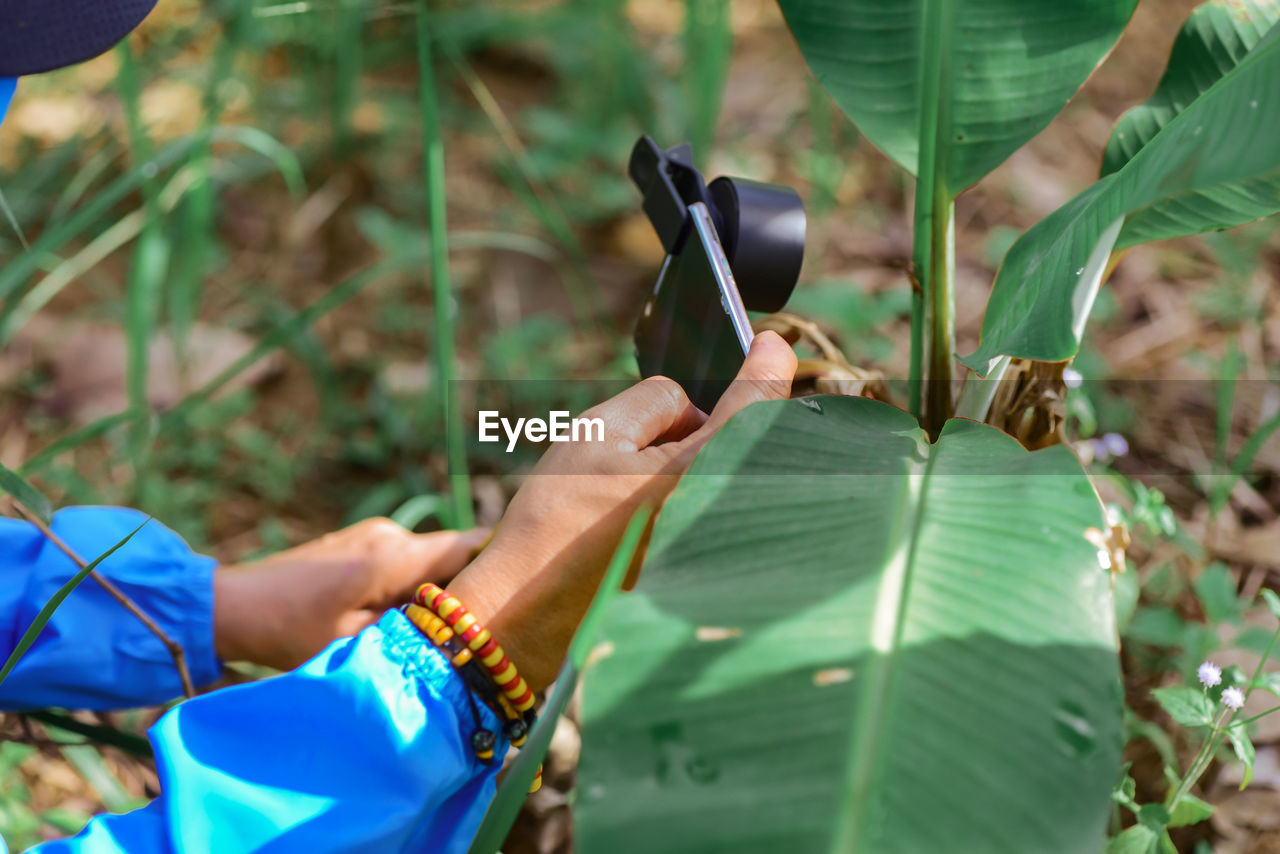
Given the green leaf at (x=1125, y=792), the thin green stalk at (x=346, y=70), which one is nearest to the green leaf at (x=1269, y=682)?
the green leaf at (x=1125, y=792)

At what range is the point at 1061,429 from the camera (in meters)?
0.79

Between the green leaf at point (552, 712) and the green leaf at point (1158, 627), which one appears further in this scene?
the green leaf at point (1158, 627)

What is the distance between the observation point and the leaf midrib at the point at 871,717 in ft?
1.37

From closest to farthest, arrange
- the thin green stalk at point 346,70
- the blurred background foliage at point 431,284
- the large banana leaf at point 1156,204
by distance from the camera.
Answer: the large banana leaf at point 1156,204 < the blurred background foliage at point 431,284 < the thin green stalk at point 346,70

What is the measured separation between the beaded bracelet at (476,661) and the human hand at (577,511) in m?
0.02

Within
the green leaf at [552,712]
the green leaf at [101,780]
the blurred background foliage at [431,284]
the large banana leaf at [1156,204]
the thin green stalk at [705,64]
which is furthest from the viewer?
the thin green stalk at [705,64]

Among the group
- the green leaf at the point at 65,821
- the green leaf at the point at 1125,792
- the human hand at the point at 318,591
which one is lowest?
the green leaf at the point at 65,821

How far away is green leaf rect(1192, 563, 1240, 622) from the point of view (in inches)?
36.9

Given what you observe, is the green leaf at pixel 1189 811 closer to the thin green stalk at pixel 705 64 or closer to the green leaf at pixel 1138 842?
the green leaf at pixel 1138 842

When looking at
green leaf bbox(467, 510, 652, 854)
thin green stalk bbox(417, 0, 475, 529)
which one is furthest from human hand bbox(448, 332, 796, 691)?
thin green stalk bbox(417, 0, 475, 529)

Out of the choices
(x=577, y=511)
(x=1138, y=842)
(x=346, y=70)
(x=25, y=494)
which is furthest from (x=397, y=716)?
(x=346, y=70)

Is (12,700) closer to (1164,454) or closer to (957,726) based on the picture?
(957,726)

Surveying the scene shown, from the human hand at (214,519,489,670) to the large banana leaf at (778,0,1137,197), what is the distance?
0.56m

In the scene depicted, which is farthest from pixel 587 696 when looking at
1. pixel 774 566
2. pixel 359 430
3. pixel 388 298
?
pixel 388 298
